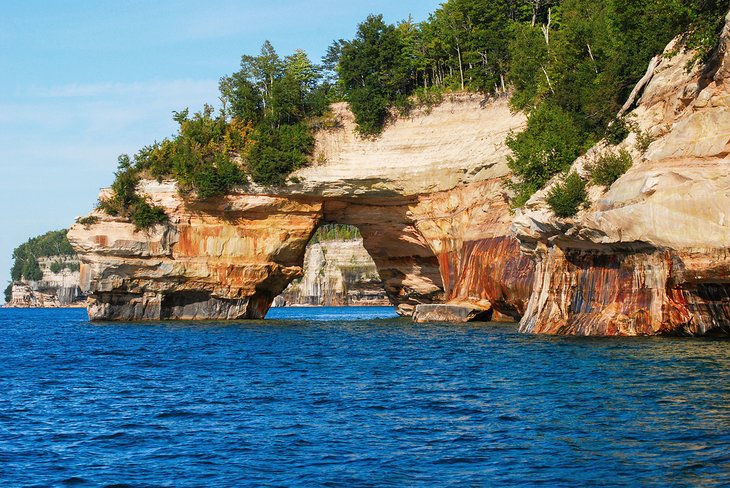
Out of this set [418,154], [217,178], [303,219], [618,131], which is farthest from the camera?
[303,219]

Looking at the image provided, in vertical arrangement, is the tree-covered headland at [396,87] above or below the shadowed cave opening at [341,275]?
above

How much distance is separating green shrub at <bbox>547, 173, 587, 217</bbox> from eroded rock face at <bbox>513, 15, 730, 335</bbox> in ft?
1.43

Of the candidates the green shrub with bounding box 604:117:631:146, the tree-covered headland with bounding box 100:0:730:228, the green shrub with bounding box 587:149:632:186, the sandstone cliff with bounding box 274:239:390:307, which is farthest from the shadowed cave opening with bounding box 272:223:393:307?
the green shrub with bounding box 587:149:632:186

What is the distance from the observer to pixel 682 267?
30984 mm

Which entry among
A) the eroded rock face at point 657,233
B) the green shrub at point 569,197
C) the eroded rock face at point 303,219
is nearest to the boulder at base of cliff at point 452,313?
the eroded rock face at point 303,219

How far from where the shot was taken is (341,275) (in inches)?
5684

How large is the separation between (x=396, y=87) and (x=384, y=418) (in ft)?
165

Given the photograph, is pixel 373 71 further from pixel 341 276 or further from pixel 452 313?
pixel 341 276

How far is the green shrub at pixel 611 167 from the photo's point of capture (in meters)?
35.3

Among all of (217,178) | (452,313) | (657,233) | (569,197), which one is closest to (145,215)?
(217,178)

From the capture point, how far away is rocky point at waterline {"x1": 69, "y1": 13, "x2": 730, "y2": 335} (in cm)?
3628

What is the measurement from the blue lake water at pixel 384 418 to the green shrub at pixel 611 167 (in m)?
6.73

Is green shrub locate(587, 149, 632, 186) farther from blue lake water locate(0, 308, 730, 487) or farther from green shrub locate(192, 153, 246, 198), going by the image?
green shrub locate(192, 153, 246, 198)

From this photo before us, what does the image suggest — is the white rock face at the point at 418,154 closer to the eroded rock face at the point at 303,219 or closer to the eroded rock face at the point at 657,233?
the eroded rock face at the point at 303,219
